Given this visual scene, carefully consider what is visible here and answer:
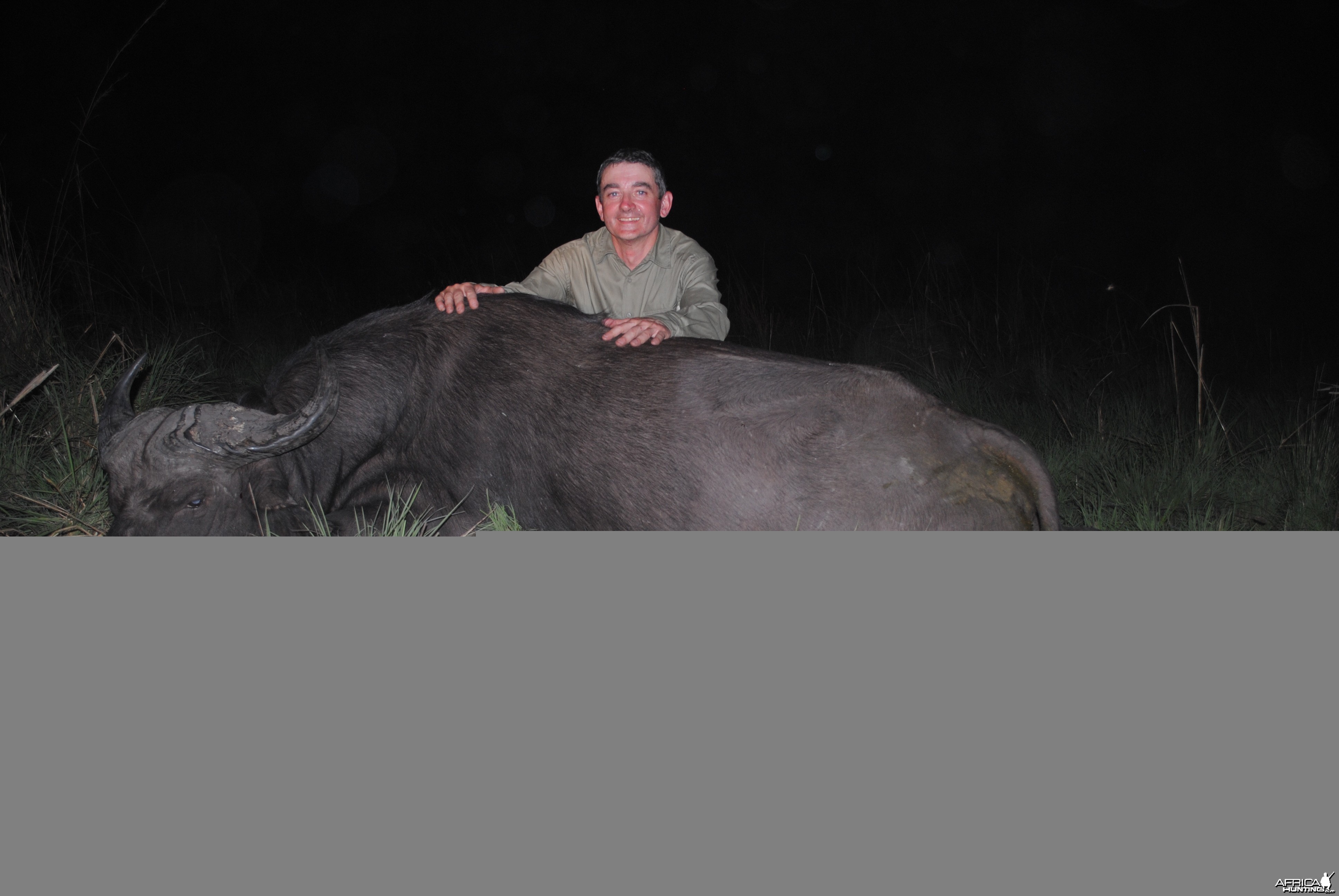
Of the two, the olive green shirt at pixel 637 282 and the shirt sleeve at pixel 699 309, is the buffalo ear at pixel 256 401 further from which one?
the shirt sleeve at pixel 699 309

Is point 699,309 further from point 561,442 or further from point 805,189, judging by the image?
point 805,189

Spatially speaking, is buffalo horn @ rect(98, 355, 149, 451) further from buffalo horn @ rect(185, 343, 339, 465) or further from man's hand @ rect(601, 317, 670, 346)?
man's hand @ rect(601, 317, 670, 346)

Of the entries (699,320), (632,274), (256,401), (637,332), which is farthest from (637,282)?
(256,401)

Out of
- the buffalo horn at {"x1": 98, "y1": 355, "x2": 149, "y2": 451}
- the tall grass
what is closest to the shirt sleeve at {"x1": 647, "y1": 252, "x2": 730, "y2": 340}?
the tall grass

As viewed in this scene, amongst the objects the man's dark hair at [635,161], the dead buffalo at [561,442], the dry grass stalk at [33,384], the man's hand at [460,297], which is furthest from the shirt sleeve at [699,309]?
the dry grass stalk at [33,384]

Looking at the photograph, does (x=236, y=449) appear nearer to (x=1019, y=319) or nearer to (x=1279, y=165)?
(x=1019, y=319)

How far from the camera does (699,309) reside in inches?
157

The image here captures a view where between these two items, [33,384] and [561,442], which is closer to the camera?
[561,442]

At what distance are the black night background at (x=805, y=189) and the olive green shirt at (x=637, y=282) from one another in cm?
227

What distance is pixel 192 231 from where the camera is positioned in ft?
57.4

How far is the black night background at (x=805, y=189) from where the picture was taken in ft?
20.8

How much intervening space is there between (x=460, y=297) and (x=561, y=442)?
0.98 meters

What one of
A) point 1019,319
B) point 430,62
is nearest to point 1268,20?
point 1019,319

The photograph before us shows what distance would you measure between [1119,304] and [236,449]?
11225 mm
